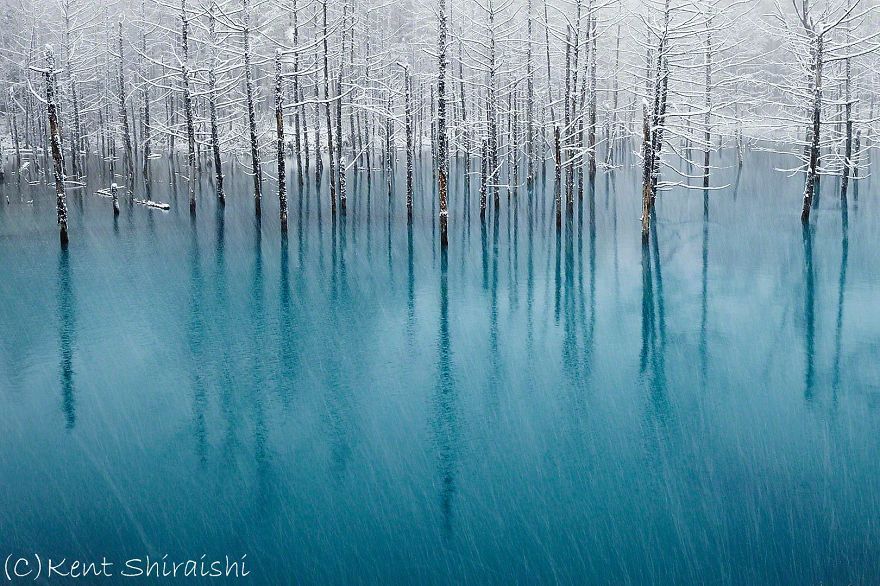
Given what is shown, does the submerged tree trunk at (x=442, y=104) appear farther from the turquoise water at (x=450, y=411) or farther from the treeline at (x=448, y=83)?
the turquoise water at (x=450, y=411)

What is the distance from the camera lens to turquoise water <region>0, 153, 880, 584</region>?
26.4ft

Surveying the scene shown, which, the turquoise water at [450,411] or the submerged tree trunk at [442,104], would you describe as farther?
the submerged tree trunk at [442,104]

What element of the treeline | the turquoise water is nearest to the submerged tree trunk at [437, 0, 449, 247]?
the treeline

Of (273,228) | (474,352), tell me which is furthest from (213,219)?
(474,352)

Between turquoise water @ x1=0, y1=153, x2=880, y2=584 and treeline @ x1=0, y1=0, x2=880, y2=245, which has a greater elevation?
treeline @ x1=0, y1=0, x2=880, y2=245

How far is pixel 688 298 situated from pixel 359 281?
9.37 metres

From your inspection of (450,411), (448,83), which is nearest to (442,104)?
(450,411)

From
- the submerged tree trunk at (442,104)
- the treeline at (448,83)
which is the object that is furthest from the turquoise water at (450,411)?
the treeline at (448,83)

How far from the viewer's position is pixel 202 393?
12531 mm

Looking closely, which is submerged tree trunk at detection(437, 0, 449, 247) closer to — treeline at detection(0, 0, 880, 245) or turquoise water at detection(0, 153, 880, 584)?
treeline at detection(0, 0, 880, 245)

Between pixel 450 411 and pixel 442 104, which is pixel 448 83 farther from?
pixel 450 411

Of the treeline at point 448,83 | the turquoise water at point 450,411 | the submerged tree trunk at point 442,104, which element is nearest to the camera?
the turquoise water at point 450,411

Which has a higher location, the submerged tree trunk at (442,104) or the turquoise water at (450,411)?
the submerged tree trunk at (442,104)

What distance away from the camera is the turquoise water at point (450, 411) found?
8.05m
